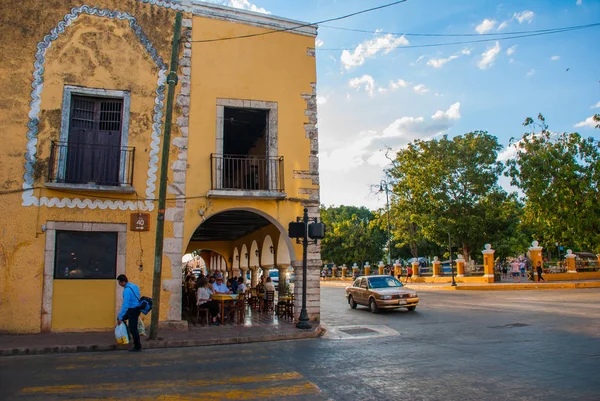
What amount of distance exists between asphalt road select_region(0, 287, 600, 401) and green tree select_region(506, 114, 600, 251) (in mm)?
21296

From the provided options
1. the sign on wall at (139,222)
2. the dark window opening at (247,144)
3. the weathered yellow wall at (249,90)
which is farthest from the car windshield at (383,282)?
the sign on wall at (139,222)

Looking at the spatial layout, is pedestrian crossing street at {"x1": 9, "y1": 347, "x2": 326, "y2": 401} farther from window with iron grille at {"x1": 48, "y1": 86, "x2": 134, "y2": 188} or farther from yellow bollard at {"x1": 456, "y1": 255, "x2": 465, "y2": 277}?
yellow bollard at {"x1": 456, "y1": 255, "x2": 465, "y2": 277}

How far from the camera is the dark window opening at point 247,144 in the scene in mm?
14227

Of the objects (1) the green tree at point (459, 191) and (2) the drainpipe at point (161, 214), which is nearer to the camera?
(2) the drainpipe at point (161, 214)

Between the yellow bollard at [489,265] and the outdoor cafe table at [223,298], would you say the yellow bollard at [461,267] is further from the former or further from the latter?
the outdoor cafe table at [223,298]

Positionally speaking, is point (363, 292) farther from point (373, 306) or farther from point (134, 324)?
point (134, 324)

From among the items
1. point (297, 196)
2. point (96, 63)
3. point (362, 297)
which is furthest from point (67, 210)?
point (362, 297)

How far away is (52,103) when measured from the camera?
468 inches

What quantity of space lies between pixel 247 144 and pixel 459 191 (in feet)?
88.4

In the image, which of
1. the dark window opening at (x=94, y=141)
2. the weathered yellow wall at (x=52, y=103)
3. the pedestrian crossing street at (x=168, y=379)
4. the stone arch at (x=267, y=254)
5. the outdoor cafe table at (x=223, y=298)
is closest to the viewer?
the pedestrian crossing street at (x=168, y=379)

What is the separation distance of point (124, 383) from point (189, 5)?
1070 cm

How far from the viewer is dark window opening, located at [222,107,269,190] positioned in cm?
1423

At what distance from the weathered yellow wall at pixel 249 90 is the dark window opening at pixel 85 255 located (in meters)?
2.04

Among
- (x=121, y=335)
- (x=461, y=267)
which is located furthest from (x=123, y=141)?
(x=461, y=267)
